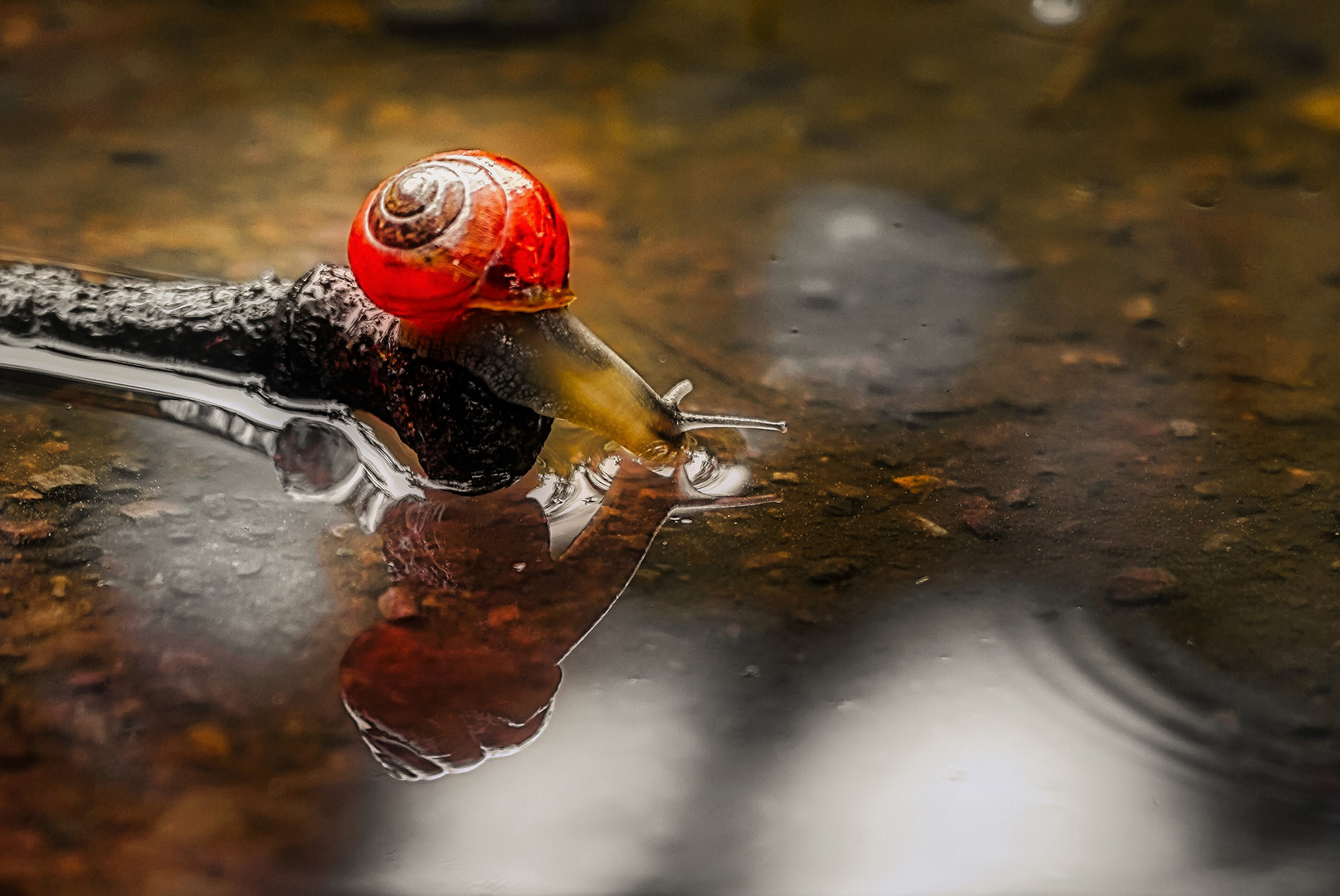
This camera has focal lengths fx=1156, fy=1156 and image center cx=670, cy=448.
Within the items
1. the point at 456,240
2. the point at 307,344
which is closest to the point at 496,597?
the point at 456,240

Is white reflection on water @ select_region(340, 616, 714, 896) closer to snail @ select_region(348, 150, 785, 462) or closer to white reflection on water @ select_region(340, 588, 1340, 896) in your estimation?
white reflection on water @ select_region(340, 588, 1340, 896)

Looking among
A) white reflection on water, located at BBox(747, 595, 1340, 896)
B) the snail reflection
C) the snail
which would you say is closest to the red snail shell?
the snail

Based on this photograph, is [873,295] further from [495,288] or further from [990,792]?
[990,792]

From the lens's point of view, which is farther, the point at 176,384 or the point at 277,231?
the point at 277,231

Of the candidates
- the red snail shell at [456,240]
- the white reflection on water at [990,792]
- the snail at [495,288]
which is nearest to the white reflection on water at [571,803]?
the white reflection on water at [990,792]

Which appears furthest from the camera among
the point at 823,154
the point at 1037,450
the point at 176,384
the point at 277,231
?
the point at 823,154

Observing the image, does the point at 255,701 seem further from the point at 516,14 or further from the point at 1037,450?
the point at 516,14

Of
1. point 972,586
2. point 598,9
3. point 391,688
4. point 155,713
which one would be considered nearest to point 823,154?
point 598,9
